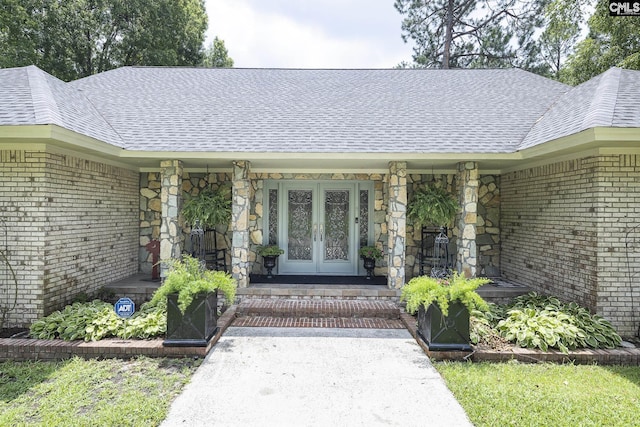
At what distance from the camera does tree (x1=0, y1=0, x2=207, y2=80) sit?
14195 millimetres

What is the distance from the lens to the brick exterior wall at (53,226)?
494 cm

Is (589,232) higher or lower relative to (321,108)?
lower

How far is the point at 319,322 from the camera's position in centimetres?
557

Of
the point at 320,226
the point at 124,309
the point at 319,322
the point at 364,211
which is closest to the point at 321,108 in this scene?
the point at 364,211

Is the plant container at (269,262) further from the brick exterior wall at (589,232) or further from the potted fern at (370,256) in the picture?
the brick exterior wall at (589,232)

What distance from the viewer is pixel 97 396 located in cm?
337

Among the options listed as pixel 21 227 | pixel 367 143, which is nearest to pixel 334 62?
pixel 367 143

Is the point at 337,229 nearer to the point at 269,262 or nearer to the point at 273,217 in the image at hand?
the point at 273,217

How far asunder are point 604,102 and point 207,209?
256 inches

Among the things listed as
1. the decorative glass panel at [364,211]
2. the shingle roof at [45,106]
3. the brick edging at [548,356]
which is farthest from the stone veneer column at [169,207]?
the brick edging at [548,356]

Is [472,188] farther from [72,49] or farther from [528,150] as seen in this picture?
[72,49]

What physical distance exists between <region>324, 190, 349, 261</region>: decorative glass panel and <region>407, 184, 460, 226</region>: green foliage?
4.94 ft

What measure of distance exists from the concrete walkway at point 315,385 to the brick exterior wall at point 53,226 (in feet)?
8.69

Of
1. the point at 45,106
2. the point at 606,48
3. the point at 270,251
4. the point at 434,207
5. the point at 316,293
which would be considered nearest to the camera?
the point at 45,106
